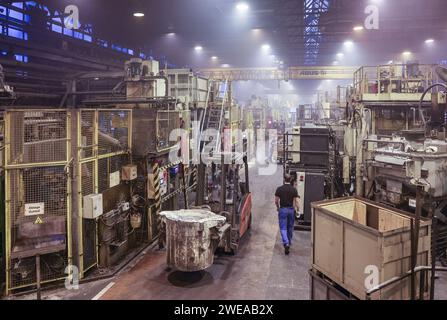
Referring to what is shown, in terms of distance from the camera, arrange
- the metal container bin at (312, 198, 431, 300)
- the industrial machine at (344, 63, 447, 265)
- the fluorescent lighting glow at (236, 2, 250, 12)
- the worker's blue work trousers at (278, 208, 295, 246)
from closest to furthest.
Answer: the metal container bin at (312, 198, 431, 300) < the industrial machine at (344, 63, 447, 265) < the worker's blue work trousers at (278, 208, 295, 246) < the fluorescent lighting glow at (236, 2, 250, 12)

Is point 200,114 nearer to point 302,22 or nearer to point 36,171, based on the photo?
point 302,22

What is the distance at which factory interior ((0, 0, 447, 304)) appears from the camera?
5.11 metres

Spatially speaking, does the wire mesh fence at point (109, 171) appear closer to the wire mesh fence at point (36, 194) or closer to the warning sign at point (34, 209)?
the wire mesh fence at point (36, 194)

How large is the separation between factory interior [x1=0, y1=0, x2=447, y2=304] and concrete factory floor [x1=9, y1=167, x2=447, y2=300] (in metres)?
0.04

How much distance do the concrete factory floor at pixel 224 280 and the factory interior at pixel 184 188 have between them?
0.04m

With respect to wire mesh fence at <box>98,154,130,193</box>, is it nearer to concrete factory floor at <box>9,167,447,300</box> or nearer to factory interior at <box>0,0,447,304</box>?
factory interior at <box>0,0,447,304</box>

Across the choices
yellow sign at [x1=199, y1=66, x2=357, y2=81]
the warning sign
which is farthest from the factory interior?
yellow sign at [x1=199, y1=66, x2=357, y2=81]

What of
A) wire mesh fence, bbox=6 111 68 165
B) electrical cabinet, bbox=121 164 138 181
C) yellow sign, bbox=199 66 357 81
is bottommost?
electrical cabinet, bbox=121 164 138 181

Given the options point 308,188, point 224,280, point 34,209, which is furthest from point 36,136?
point 308,188

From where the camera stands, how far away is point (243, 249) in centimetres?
838

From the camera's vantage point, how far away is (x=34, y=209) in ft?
20.2

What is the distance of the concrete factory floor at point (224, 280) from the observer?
20.3 ft
